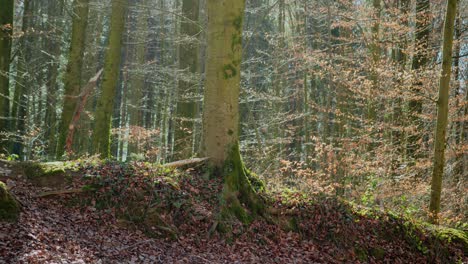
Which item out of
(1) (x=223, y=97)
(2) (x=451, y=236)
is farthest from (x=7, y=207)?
(2) (x=451, y=236)

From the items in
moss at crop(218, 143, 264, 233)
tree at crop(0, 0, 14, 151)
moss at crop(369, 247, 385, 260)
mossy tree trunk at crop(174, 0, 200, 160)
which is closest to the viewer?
moss at crop(218, 143, 264, 233)

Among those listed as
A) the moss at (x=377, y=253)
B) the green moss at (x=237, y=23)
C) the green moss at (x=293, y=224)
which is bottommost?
the moss at (x=377, y=253)

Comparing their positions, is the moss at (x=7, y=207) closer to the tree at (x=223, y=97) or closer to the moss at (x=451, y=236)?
the tree at (x=223, y=97)

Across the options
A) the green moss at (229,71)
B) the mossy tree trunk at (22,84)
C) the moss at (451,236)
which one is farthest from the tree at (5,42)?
the moss at (451,236)

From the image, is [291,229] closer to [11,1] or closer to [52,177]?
[52,177]

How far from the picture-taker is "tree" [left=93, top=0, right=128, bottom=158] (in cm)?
1088

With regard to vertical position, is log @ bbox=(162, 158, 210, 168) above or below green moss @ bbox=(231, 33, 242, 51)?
below

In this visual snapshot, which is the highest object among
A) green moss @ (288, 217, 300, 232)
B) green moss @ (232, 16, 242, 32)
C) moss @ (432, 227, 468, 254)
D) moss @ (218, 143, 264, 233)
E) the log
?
green moss @ (232, 16, 242, 32)

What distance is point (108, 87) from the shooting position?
10906 mm

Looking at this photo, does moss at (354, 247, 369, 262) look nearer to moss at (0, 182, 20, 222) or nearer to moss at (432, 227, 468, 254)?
moss at (432, 227, 468, 254)

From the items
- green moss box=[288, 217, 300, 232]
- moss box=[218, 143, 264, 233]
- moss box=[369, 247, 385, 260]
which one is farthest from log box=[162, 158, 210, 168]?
moss box=[369, 247, 385, 260]

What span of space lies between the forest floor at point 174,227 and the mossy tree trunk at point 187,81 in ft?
15.6

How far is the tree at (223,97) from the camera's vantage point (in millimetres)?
7555

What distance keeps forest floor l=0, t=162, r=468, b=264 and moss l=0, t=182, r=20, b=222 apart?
10 centimetres
